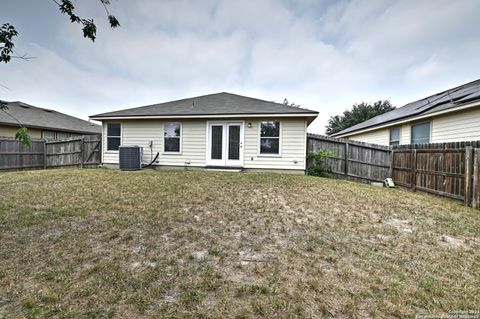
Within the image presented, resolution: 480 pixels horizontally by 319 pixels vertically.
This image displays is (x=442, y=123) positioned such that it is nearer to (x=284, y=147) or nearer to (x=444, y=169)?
(x=444, y=169)

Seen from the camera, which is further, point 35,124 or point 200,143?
point 35,124

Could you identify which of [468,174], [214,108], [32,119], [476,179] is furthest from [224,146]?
[32,119]

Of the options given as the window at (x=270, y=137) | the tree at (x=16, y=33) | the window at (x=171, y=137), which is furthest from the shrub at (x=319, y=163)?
the tree at (x=16, y=33)

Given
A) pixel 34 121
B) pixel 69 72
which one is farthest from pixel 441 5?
pixel 34 121

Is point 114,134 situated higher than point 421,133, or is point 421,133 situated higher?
point 421,133

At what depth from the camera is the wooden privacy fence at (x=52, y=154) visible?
436 inches

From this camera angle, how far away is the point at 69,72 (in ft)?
43.5

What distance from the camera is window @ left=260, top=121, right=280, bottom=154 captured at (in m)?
9.17

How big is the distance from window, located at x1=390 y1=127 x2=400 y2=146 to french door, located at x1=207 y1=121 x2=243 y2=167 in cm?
790

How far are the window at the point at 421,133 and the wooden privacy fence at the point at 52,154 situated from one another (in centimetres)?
1474

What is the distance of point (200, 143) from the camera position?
32.0 ft

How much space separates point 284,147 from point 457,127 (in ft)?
19.4

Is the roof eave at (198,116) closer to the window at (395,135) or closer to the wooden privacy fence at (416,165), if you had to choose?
the wooden privacy fence at (416,165)

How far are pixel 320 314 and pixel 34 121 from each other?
1827 centimetres
